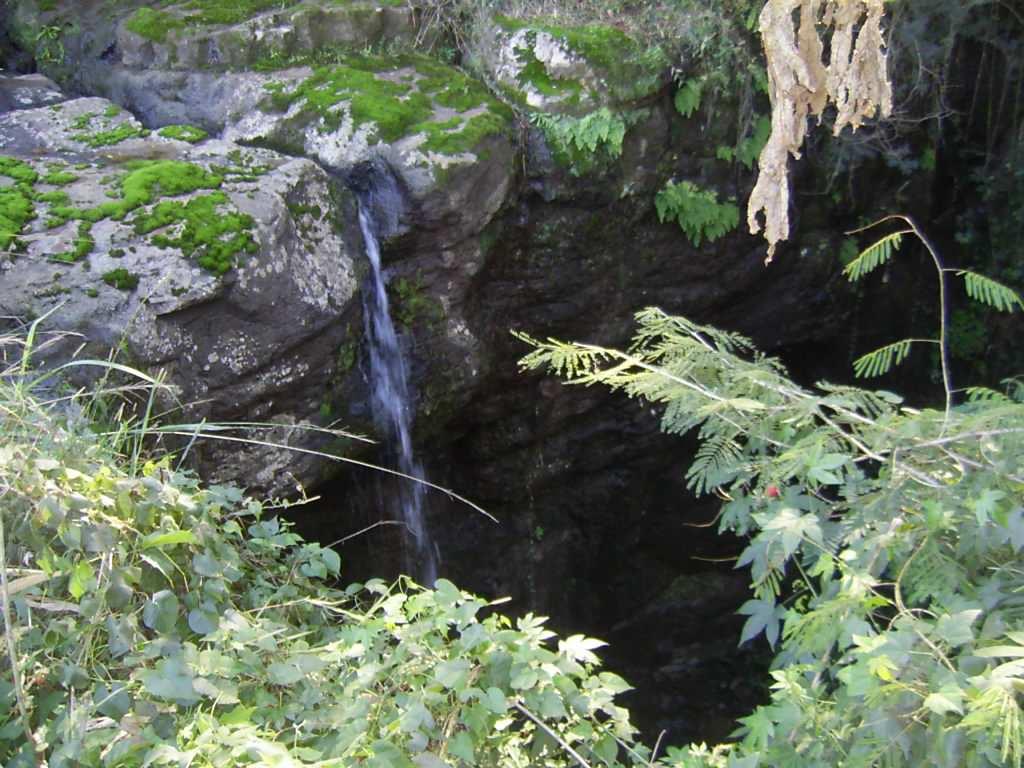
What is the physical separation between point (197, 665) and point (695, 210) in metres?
5.23

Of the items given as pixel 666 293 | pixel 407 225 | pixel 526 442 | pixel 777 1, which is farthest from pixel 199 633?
pixel 666 293

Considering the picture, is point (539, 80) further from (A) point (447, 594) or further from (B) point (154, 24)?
(A) point (447, 594)

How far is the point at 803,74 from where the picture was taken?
2.64 metres

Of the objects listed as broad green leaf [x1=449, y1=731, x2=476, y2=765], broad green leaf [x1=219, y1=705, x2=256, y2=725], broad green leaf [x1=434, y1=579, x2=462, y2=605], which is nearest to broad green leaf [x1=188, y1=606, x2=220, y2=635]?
broad green leaf [x1=219, y1=705, x2=256, y2=725]

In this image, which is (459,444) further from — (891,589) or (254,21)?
(891,589)

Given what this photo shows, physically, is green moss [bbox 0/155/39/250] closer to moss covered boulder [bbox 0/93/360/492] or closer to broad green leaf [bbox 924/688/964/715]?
moss covered boulder [bbox 0/93/360/492]

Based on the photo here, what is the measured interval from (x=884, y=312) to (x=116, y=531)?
24.4 ft

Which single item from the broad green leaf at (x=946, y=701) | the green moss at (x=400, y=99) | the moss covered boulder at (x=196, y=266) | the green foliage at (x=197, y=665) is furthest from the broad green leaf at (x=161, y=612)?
the green moss at (x=400, y=99)

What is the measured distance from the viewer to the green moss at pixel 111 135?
207 inches

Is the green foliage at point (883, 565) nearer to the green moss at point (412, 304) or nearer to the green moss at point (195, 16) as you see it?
the green moss at point (412, 304)

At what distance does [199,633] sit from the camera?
231 centimetres

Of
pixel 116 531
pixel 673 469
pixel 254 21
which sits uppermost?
pixel 254 21

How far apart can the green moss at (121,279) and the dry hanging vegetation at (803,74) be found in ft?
9.85

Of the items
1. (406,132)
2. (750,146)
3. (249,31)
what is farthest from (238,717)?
(750,146)
